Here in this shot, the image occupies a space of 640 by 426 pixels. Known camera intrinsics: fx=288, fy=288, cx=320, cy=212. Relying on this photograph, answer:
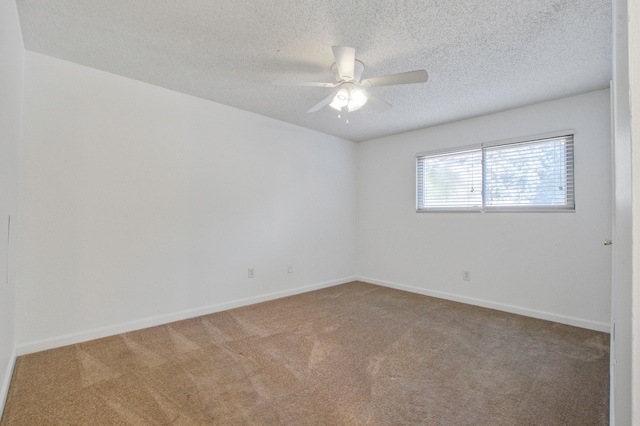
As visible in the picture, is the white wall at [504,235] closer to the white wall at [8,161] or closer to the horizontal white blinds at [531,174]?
the horizontal white blinds at [531,174]

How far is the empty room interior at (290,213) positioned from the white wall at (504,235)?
2cm

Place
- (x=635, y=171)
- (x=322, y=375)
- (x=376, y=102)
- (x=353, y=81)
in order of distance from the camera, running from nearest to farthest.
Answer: (x=635, y=171) → (x=322, y=375) → (x=353, y=81) → (x=376, y=102)

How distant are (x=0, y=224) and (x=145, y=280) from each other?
4.72 feet

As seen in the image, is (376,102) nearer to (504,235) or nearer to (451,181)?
(451,181)

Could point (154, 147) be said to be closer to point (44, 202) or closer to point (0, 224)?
point (44, 202)

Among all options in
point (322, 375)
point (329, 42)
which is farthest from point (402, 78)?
point (322, 375)

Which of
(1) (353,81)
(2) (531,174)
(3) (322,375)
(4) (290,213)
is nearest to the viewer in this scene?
(3) (322,375)

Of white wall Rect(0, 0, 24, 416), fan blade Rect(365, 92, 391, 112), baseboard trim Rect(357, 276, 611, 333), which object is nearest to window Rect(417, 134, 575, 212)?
baseboard trim Rect(357, 276, 611, 333)

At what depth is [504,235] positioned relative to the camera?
3.50 m

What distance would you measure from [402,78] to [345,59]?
0.43m

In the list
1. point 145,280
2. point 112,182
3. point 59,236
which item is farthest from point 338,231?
point 59,236

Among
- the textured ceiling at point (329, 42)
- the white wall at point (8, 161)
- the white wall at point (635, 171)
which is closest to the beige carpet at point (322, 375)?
the white wall at point (8, 161)

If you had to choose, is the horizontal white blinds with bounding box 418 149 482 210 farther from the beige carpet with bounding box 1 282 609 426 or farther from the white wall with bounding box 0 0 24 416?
the white wall with bounding box 0 0 24 416

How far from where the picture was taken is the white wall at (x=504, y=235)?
115 inches
